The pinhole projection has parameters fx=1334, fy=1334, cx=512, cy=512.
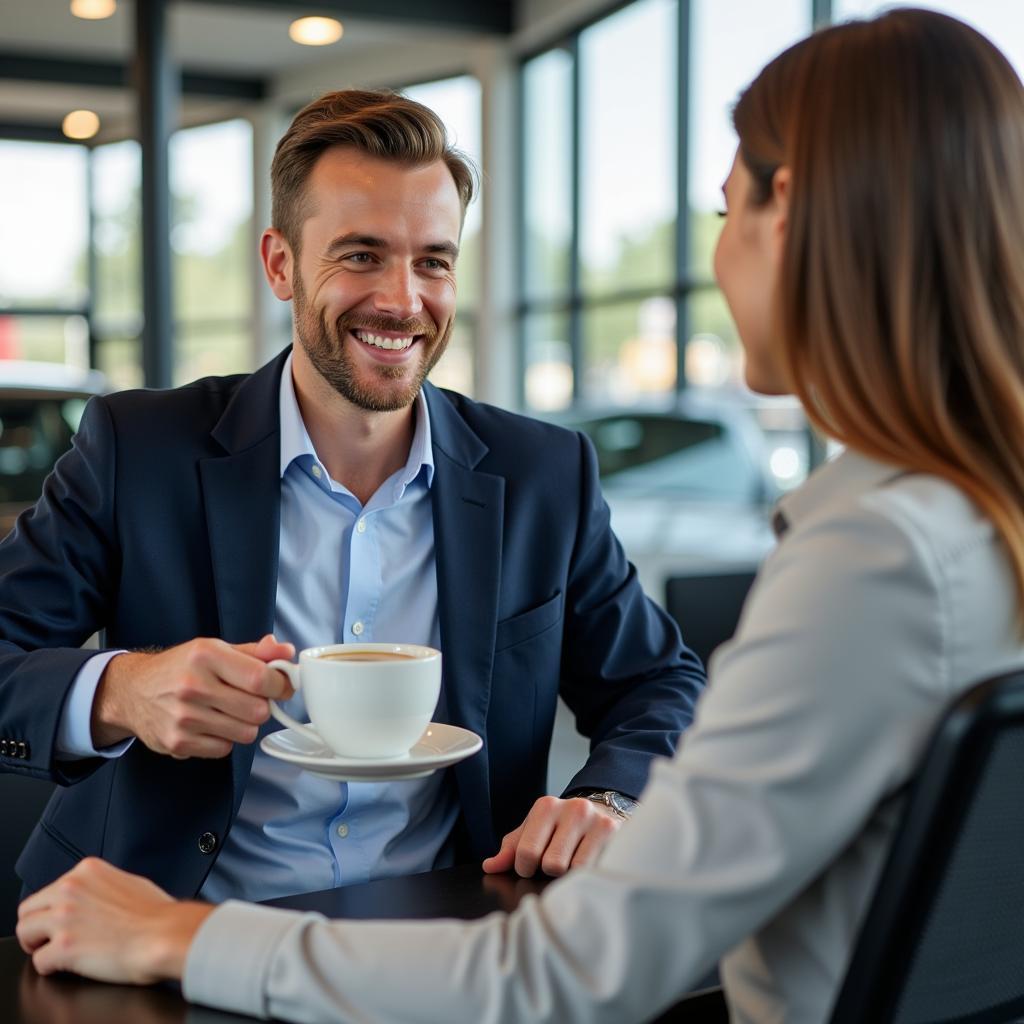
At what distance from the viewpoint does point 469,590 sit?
1672 millimetres

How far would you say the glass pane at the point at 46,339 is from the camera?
1198cm

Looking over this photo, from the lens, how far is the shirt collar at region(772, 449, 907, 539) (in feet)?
2.82

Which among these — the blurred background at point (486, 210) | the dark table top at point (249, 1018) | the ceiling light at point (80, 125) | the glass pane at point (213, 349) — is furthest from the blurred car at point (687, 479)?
the ceiling light at point (80, 125)

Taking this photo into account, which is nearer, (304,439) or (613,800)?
(613,800)

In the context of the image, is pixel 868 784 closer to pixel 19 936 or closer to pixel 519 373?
pixel 19 936

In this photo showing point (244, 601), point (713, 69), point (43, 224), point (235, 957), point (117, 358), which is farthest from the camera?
point (117, 358)

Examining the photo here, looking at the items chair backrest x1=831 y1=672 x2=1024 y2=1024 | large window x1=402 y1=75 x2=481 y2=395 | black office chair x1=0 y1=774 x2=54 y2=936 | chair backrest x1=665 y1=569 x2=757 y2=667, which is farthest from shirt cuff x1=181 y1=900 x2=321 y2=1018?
large window x1=402 y1=75 x2=481 y2=395

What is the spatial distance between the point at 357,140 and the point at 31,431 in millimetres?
3212

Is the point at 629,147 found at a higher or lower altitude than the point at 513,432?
higher

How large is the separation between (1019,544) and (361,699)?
1.73 feet

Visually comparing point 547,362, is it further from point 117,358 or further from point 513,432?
point 513,432

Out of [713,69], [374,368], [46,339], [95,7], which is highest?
[95,7]

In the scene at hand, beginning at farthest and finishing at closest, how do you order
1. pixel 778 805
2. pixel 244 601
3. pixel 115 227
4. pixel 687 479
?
pixel 115 227 < pixel 687 479 < pixel 244 601 < pixel 778 805

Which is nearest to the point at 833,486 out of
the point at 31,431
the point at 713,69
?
the point at 31,431
